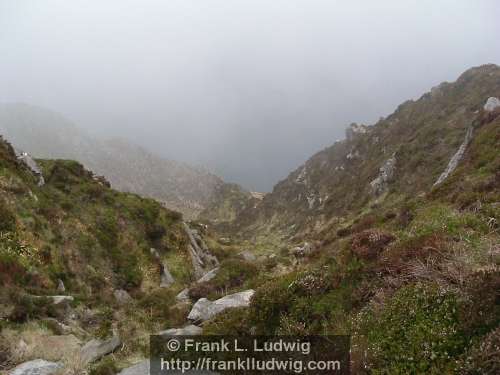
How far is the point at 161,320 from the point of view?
38.2ft

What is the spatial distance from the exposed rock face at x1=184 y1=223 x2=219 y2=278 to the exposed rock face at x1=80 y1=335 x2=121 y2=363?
43.0ft

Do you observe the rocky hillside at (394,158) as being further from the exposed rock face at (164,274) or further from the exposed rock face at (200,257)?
the exposed rock face at (164,274)

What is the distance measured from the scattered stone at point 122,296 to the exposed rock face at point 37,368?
6.95 metres

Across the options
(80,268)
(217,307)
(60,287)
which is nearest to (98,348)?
(217,307)

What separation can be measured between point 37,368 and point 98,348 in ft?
4.45

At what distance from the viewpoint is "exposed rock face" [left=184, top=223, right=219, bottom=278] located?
892 inches

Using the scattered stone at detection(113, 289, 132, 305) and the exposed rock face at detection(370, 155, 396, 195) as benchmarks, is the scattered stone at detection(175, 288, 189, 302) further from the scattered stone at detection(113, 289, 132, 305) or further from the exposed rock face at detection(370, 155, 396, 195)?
the exposed rock face at detection(370, 155, 396, 195)

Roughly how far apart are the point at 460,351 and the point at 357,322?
1703 mm

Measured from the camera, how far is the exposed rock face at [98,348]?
25.3ft

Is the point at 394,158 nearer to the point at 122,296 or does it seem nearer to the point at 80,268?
the point at 122,296

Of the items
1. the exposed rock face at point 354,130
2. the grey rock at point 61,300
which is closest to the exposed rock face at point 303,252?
the grey rock at point 61,300

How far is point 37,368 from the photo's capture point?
7012mm

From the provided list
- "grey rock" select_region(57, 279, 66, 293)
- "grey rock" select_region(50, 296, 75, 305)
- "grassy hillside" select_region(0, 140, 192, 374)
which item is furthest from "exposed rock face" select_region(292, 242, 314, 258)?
"grey rock" select_region(50, 296, 75, 305)

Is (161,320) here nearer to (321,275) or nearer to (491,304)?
(321,275)
